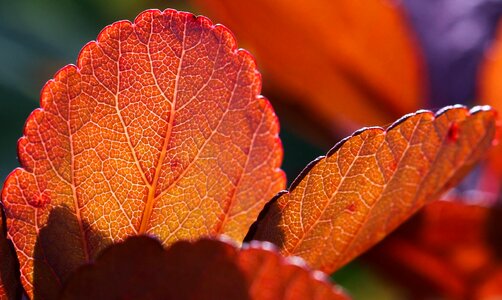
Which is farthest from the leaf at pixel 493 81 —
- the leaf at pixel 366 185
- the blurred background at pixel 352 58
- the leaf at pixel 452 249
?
the leaf at pixel 366 185

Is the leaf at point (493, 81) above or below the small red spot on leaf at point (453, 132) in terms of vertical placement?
below

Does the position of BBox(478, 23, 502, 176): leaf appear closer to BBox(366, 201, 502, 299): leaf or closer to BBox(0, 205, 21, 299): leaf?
BBox(366, 201, 502, 299): leaf

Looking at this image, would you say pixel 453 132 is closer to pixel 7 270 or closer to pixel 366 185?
pixel 366 185

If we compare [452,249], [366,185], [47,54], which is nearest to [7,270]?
[366,185]

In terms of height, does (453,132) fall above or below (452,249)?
above

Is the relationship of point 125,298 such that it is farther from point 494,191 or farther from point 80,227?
point 494,191

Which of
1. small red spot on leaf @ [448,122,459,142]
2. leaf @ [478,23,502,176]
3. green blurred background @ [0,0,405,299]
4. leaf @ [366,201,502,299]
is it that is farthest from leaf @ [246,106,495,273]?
green blurred background @ [0,0,405,299]

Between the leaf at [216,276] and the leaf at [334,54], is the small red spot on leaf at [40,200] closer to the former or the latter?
the leaf at [216,276]
